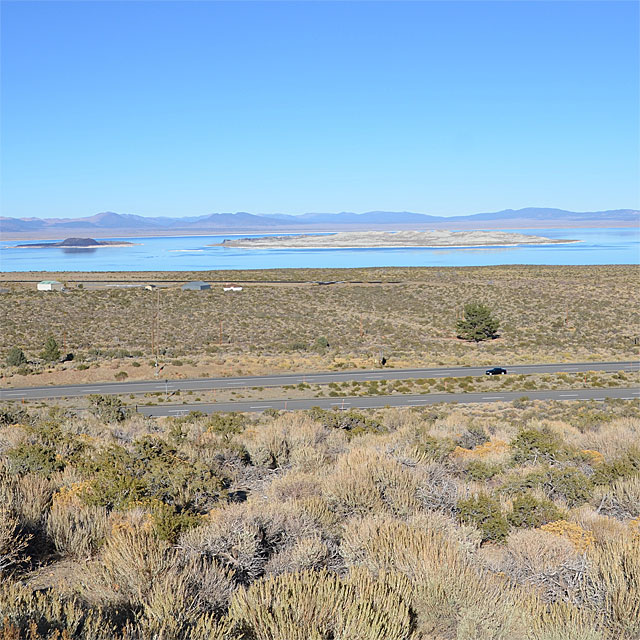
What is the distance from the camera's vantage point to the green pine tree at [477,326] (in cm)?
4819

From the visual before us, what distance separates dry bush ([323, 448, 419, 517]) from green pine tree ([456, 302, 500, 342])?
132 feet

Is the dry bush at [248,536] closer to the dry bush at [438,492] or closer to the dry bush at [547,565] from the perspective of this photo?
the dry bush at [438,492]

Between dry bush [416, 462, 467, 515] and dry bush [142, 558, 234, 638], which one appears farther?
dry bush [416, 462, 467, 515]

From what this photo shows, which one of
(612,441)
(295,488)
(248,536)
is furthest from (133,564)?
(612,441)

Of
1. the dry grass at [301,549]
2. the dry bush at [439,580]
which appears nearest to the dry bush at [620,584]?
the dry grass at [301,549]

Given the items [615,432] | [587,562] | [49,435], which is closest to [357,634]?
[587,562]

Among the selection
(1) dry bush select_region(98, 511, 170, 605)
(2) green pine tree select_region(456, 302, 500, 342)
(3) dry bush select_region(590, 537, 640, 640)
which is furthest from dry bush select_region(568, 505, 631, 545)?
(2) green pine tree select_region(456, 302, 500, 342)

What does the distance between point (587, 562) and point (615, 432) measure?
11608 millimetres

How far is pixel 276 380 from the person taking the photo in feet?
116

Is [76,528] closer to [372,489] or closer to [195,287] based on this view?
[372,489]

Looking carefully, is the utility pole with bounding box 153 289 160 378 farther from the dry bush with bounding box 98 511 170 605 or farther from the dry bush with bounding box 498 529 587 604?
the dry bush with bounding box 498 529 587 604

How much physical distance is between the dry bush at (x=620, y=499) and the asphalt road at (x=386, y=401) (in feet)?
59.2

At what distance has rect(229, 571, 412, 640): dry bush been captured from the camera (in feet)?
14.5

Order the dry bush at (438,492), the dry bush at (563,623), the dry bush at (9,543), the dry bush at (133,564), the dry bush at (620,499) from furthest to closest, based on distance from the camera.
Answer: the dry bush at (620,499) → the dry bush at (438,492) → the dry bush at (9,543) → the dry bush at (133,564) → the dry bush at (563,623)
